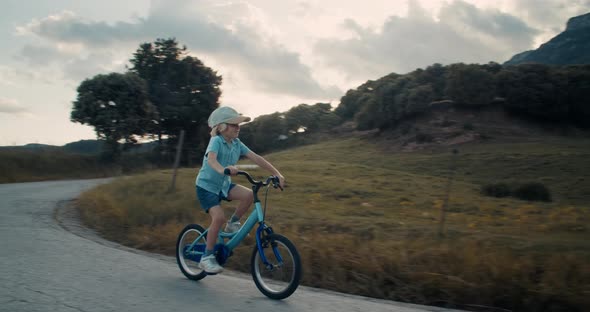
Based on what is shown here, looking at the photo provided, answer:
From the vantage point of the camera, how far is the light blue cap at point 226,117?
5.31 metres

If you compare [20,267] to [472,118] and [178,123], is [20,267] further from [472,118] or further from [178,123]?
[472,118]

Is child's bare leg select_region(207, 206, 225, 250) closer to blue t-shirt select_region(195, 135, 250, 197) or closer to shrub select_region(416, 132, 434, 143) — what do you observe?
blue t-shirt select_region(195, 135, 250, 197)

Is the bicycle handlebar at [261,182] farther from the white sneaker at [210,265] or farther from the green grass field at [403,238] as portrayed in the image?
the green grass field at [403,238]

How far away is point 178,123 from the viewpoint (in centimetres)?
4628

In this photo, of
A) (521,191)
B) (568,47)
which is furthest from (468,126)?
(568,47)

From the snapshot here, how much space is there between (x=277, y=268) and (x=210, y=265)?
81cm

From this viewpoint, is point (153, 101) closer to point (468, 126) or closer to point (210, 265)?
point (468, 126)

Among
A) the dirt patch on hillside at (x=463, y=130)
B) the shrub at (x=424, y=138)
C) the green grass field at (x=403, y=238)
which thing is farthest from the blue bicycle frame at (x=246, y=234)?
the shrub at (x=424, y=138)

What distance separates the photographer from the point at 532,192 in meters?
23.2

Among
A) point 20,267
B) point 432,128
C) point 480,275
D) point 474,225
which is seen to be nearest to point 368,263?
point 480,275

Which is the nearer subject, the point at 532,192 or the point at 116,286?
the point at 116,286

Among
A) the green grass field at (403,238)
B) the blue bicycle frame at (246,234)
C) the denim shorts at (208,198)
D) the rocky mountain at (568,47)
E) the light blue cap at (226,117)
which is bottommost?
the green grass field at (403,238)

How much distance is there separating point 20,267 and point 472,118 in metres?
53.5

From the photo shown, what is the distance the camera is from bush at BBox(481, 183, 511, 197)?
2307 centimetres
